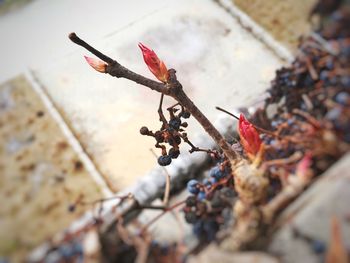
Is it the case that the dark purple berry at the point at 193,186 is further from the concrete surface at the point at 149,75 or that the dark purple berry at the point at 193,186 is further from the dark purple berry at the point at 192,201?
the concrete surface at the point at 149,75

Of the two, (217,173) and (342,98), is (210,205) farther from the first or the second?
(342,98)

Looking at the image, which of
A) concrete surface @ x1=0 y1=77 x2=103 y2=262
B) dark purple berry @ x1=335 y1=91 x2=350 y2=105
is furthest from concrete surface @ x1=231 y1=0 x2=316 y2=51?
concrete surface @ x1=0 y1=77 x2=103 y2=262

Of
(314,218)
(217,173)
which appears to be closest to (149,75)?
(217,173)

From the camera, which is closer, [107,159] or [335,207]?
[335,207]

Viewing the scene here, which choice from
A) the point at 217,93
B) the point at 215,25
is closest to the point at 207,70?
the point at 217,93

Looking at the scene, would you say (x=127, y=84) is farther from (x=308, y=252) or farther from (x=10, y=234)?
(x=308, y=252)

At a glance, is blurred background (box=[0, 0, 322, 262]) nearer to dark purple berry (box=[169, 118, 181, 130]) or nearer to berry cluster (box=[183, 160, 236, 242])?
berry cluster (box=[183, 160, 236, 242])

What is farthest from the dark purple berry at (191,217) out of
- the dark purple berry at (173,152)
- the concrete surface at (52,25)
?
the concrete surface at (52,25)

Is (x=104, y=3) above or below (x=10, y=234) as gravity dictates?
above

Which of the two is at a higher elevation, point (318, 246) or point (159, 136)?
point (159, 136)
